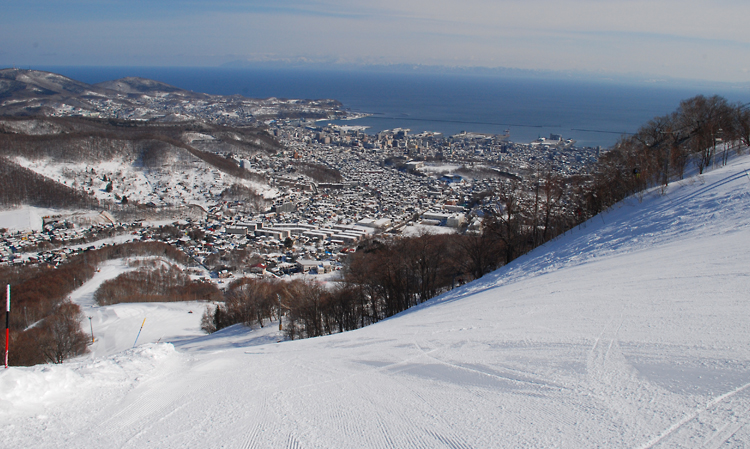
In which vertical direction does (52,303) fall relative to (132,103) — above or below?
below

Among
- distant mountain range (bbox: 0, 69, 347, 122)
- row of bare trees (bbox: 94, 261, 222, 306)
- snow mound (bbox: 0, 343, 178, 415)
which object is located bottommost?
row of bare trees (bbox: 94, 261, 222, 306)

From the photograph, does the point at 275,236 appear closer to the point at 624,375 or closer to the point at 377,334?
the point at 377,334

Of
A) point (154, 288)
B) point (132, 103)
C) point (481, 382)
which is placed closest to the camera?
point (481, 382)

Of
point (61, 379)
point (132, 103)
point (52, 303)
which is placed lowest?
point (52, 303)

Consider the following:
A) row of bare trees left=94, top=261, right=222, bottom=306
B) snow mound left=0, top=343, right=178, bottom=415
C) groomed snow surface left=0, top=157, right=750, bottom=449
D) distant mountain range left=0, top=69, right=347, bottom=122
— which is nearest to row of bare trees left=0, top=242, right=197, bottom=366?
row of bare trees left=94, top=261, right=222, bottom=306

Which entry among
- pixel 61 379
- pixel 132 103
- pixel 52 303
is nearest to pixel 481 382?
pixel 61 379

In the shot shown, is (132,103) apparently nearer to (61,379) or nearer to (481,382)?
(61,379)

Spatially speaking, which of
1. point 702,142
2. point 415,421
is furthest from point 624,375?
point 702,142

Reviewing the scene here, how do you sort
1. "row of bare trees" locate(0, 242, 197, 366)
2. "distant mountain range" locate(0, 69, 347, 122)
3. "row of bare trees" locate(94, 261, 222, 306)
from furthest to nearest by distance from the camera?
"distant mountain range" locate(0, 69, 347, 122), "row of bare trees" locate(94, 261, 222, 306), "row of bare trees" locate(0, 242, 197, 366)

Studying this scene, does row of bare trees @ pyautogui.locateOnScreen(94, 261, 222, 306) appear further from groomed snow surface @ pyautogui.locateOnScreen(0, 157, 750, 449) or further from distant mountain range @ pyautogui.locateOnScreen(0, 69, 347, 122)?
distant mountain range @ pyautogui.locateOnScreen(0, 69, 347, 122)
